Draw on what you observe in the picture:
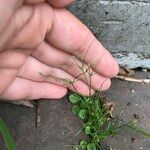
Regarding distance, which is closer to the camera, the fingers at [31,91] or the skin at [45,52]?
the skin at [45,52]

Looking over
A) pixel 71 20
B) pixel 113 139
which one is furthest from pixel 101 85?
pixel 71 20

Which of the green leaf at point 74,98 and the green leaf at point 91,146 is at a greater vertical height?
the green leaf at point 74,98

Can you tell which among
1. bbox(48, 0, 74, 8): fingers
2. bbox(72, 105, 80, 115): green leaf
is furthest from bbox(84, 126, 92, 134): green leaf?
bbox(48, 0, 74, 8): fingers

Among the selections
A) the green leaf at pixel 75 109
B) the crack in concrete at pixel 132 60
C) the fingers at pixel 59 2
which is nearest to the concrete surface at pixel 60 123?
the green leaf at pixel 75 109

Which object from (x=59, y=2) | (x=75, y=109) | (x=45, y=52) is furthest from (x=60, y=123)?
(x=59, y=2)

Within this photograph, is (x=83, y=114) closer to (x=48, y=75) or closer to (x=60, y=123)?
(x=60, y=123)

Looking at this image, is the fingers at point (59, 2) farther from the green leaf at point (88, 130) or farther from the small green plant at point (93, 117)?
the green leaf at point (88, 130)
